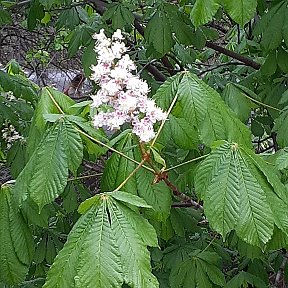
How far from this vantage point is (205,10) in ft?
4.66

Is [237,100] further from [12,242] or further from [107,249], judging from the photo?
[107,249]

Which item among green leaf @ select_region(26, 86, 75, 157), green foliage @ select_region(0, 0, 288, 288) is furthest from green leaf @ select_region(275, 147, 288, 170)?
green leaf @ select_region(26, 86, 75, 157)

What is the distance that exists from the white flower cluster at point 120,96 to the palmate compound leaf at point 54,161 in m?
0.06

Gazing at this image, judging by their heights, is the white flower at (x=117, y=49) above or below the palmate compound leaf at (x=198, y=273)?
above

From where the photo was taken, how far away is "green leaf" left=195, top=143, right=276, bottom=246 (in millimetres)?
998

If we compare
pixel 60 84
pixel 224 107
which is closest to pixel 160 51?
pixel 224 107

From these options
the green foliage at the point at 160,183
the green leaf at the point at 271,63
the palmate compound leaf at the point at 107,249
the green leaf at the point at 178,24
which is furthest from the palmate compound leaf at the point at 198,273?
the palmate compound leaf at the point at 107,249

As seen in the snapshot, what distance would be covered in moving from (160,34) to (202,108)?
3.15 ft

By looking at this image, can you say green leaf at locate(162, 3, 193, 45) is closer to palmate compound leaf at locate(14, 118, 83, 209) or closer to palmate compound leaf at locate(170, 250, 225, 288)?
palmate compound leaf at locate(170, 250, 225, 288)

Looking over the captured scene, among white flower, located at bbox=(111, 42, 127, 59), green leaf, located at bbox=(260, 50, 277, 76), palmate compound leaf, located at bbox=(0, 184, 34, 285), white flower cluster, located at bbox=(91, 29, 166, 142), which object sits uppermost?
white flower, located at bbox=(111, 42, 127, 59)

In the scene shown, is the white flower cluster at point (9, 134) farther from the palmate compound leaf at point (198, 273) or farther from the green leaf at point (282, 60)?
the green leaf at point (282, 60)

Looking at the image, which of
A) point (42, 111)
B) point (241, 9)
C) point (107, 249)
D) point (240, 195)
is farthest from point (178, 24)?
→ point (107, 249)

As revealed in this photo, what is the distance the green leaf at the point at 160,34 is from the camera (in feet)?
6.82

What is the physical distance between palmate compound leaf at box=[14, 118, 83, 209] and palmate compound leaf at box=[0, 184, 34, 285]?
19cm
